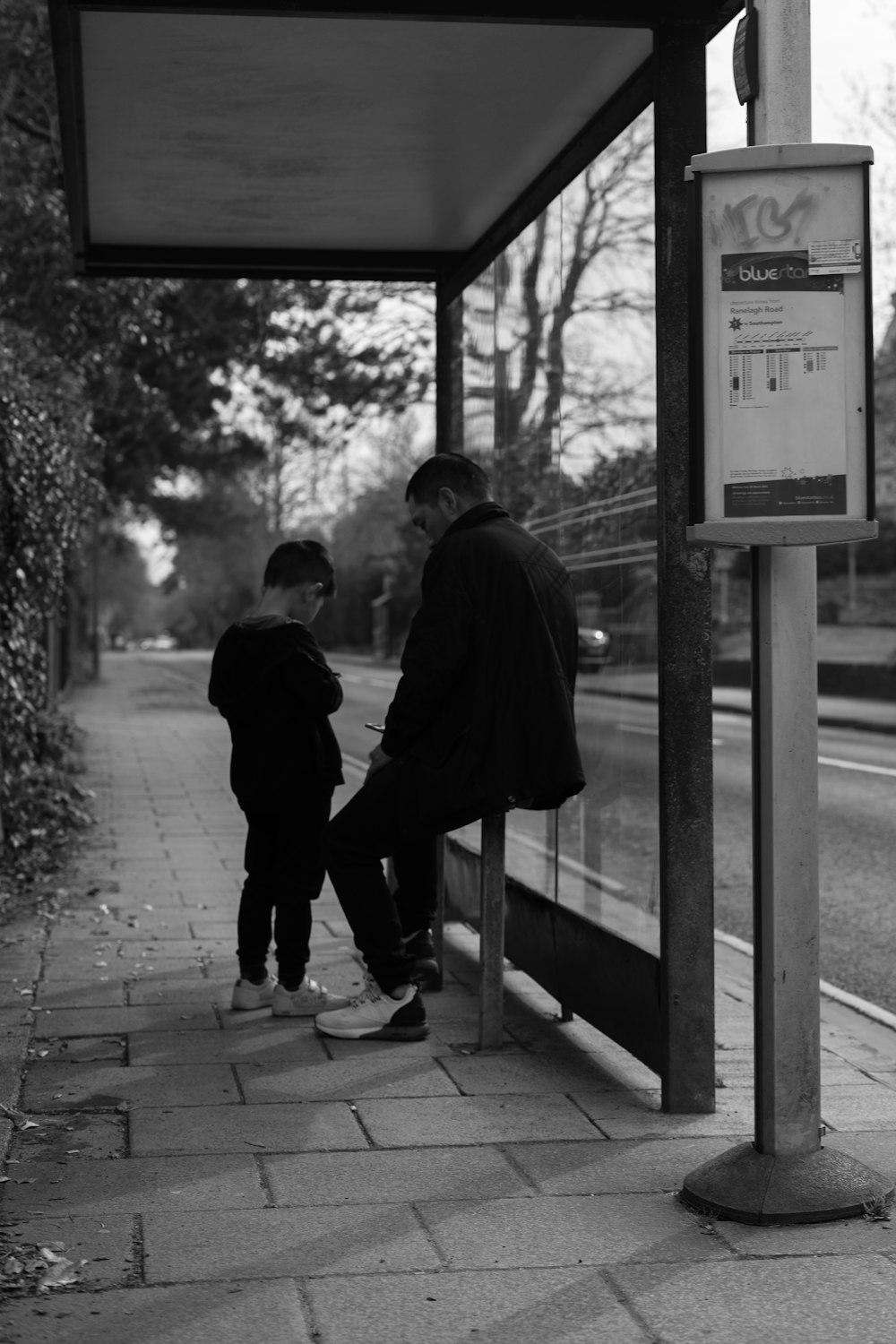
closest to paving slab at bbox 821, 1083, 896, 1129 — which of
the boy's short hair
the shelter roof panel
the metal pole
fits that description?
the metal pole

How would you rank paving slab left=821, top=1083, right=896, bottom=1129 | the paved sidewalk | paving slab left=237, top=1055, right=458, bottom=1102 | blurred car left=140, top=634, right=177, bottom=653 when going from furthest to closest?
blurred car left=140, top=634, right=177, bottom=653, paving slab left=237, top=1055, right=458, bottom=1102, paving slab left=821, top=1083, right=896, bottom=1129, the paved sidewalk

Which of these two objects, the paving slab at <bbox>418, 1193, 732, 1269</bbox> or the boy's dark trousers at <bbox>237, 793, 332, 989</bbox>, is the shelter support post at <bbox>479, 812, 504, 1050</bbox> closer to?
the boy's dark trousers at <bbox>237, 793, 332, 989</bbox>

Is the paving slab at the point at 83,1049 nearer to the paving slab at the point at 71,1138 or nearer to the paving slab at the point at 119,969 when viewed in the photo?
the paving slab at the point at 71,1138

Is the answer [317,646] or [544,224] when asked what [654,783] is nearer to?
[317,646]

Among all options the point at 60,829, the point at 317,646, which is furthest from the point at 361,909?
the point at 60,829

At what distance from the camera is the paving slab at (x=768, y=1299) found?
3033mm

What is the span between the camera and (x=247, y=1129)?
Answer: 435 cm

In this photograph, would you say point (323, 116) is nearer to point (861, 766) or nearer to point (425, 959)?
point (425, 959)

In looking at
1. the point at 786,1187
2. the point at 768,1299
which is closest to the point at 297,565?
the point at 786,1187

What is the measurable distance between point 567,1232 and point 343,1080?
140 cm

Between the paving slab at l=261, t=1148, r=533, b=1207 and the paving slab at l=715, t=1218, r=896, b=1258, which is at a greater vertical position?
the paving slab at l=715, t=1218, r=896, b=1258

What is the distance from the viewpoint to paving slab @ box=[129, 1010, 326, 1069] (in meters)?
5.11

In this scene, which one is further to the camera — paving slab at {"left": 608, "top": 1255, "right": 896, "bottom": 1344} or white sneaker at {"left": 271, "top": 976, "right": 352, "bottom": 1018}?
white sneaker at {"left": 271, "top": 976, "right": 352, "bottom": 1018}

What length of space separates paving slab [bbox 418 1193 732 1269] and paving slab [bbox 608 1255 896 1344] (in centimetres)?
10
